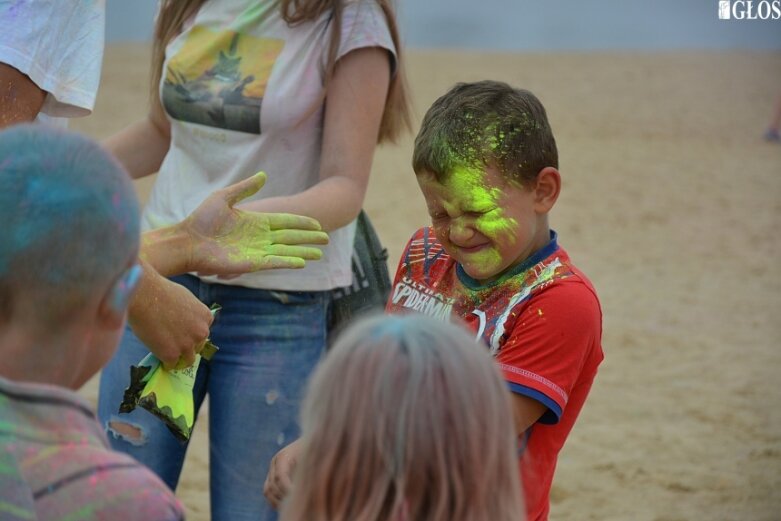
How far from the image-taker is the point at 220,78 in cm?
267

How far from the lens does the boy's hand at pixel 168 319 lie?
7.08 ft

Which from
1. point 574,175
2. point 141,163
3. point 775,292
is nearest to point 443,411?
point 141,163

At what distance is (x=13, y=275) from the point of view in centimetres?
144

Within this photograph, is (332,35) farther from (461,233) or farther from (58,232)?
(58,232)

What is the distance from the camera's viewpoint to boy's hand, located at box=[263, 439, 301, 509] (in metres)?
2.15

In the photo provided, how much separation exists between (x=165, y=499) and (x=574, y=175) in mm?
10090

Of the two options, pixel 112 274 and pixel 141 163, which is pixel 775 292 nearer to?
pixel 141 163

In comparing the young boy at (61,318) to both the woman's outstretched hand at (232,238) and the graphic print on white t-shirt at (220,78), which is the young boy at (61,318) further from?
the graphic print on white t-shirt at (220,78)

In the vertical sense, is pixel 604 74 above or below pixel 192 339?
below

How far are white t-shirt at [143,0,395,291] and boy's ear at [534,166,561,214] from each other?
0.66 m

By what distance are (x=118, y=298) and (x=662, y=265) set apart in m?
7.08

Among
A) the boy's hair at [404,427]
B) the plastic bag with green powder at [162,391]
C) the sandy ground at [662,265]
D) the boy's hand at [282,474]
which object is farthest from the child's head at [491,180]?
the sandy ground at [662,265]

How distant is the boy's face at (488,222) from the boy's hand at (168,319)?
21.5 inches

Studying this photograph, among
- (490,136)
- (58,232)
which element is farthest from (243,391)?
(58,232)
